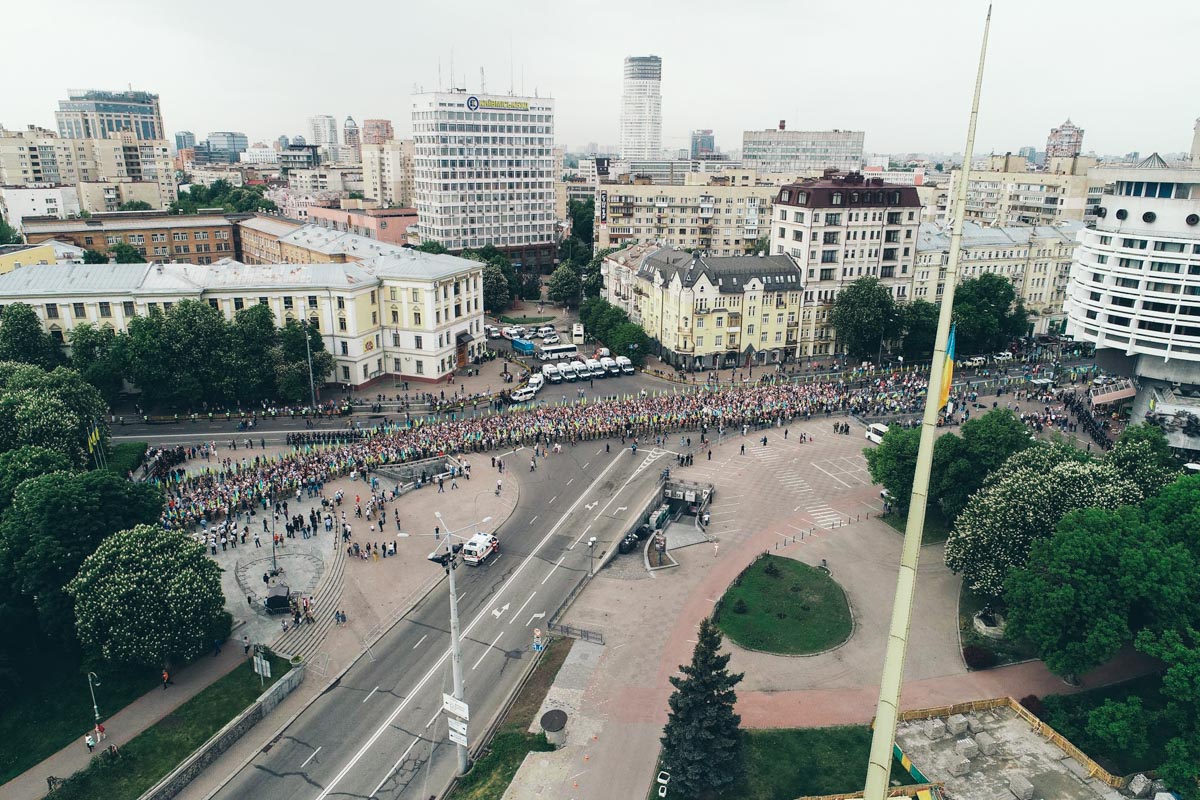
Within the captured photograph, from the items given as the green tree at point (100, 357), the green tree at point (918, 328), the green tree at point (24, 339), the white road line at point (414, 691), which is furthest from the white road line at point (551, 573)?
the green tree at point (918, 328)

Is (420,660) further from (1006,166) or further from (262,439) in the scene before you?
(1006,166)

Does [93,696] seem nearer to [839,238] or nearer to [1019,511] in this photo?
[1019,511]

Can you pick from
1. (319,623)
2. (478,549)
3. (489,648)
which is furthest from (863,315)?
(319,623)

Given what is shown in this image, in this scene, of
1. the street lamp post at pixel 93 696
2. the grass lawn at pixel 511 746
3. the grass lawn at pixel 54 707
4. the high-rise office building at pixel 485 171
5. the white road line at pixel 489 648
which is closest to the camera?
the grass lawn at pixel 511 746

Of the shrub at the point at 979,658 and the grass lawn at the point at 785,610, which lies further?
the grass lawn at the point at 785,610


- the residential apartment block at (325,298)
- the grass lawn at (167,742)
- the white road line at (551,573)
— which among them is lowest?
the grass lawn at (167,742)

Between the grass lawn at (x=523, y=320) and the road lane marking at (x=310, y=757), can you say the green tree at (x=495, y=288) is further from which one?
the road lane marking at (x=310, y=757)

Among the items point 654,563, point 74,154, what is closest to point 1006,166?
point 654,563
